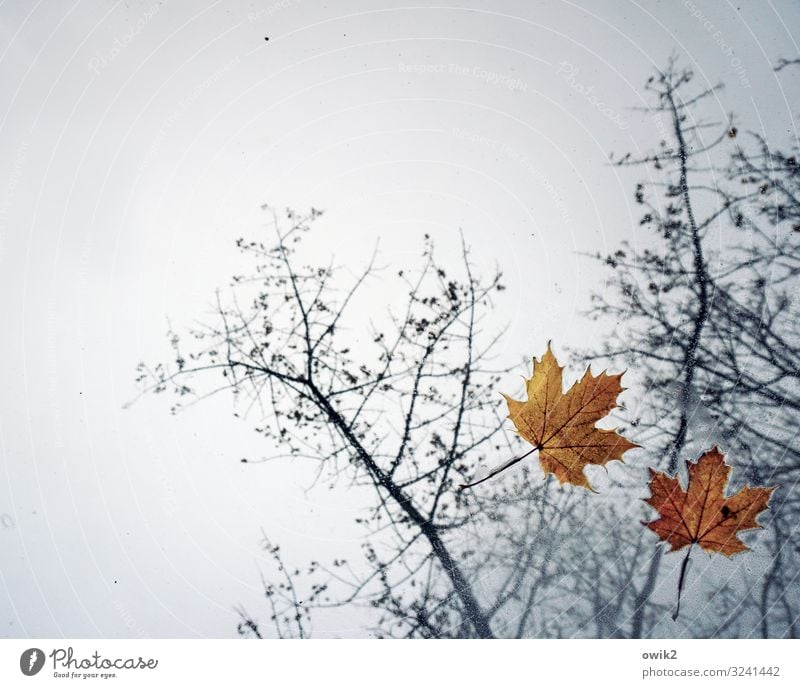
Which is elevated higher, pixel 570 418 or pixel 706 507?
pixel 570 418

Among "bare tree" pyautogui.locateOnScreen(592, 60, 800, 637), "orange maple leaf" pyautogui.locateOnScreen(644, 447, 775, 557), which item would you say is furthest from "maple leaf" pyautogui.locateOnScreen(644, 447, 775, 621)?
"bare tree" pyautogui.locateOnScreen(592, 60, 800, 637)

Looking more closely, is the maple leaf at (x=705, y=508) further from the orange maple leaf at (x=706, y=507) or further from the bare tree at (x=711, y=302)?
the bare tree at (x=711, y=302)

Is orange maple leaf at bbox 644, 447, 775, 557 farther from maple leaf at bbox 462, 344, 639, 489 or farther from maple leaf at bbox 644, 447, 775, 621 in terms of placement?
maple leaf at bbox 462, 344, 639, 489

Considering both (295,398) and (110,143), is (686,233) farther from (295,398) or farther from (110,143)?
(110,143)

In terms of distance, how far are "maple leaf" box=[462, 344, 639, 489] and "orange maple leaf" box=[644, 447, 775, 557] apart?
0.22 meters

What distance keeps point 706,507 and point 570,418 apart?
0.59m

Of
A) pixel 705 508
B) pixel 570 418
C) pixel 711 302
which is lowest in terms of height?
pixel 705 508

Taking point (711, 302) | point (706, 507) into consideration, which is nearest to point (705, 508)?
point (706, 507)

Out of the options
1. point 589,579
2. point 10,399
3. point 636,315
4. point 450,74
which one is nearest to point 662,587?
point 589,579

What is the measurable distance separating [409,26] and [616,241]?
4.29 feet

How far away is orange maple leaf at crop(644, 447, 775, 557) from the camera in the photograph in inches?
61.2

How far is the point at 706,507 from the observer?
1.54 m

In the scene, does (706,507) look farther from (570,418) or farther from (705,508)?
(570,418)

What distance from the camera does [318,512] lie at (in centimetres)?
187
